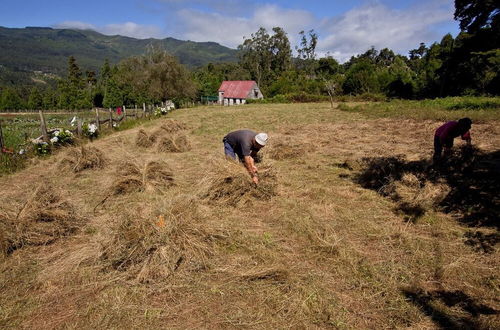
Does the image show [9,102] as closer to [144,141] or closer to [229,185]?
[144,141]

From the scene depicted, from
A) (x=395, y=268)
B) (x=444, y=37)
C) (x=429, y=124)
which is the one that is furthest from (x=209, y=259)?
(x=444, y=37)

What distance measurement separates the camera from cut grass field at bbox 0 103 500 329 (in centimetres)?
272

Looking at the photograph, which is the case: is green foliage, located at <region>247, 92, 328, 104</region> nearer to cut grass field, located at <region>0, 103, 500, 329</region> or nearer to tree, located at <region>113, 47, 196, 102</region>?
tree, located at <region>113, 47, 196, 102</region>

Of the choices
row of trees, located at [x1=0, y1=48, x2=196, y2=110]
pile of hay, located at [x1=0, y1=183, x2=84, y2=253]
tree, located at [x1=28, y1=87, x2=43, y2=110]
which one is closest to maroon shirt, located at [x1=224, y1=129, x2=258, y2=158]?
pile of hay, located at [x1=0, y1=183, x2=84, y2=253]

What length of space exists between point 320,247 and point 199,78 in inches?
2353

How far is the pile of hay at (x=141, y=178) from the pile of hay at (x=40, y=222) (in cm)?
129

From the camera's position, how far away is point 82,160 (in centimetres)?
737

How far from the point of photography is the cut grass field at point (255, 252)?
107 inches

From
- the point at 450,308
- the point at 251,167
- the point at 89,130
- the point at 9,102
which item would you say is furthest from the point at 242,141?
the point at 9,102

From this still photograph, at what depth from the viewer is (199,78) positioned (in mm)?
59531

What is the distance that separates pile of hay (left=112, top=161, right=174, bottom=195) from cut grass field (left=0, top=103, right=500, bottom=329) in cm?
3

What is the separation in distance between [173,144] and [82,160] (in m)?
2.90

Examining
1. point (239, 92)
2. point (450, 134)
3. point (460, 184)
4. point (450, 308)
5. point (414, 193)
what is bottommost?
point (450, 308)

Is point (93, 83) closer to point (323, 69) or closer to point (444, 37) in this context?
point (323, 69)
